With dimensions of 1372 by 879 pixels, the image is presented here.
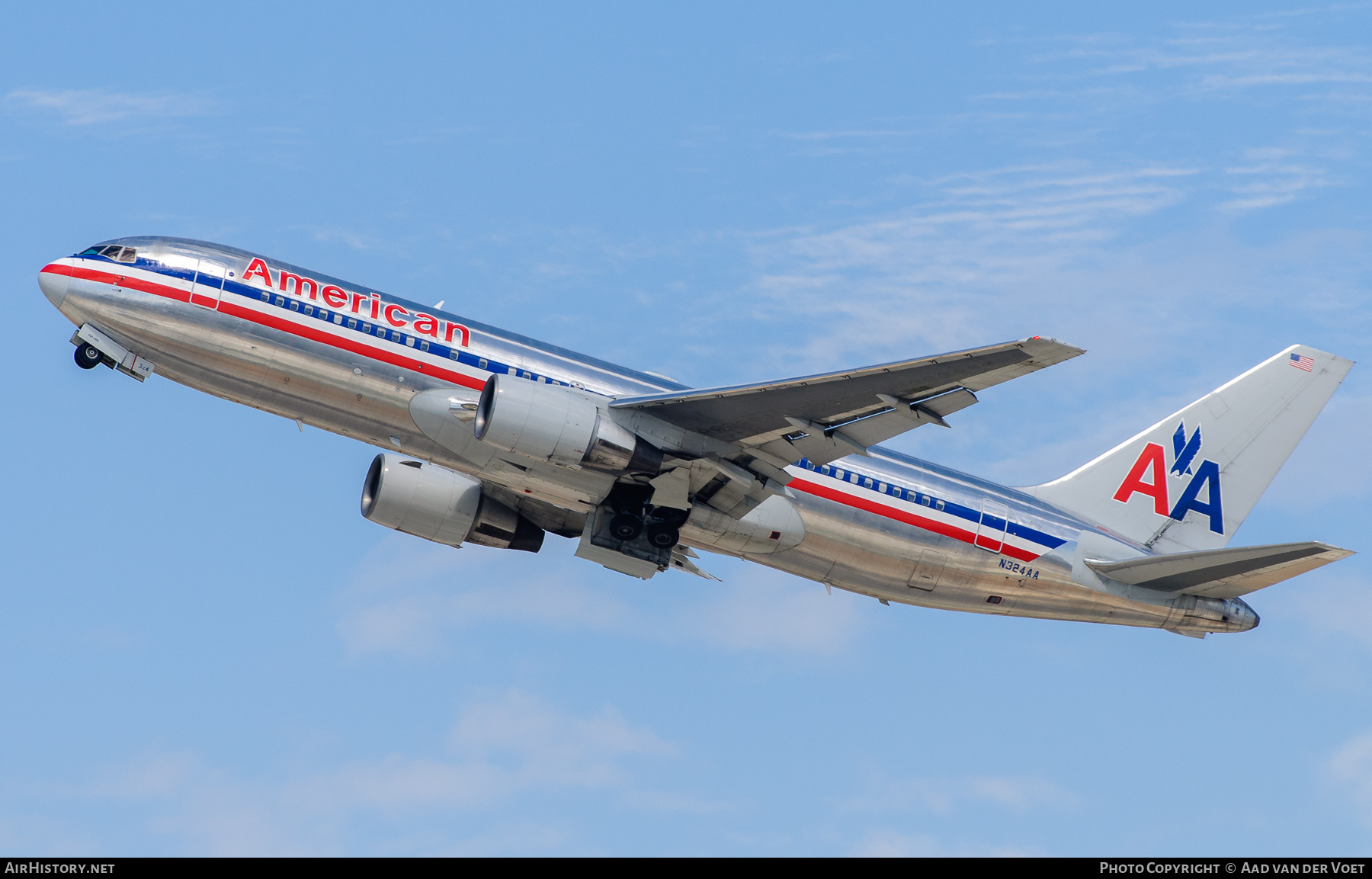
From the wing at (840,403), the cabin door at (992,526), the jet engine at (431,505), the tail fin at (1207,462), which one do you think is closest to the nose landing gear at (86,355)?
the jet engine at (431,505)

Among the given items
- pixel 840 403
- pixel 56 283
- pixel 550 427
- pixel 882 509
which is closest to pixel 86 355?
pixel 56 283

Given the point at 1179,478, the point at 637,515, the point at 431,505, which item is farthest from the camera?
the point at 1179,478

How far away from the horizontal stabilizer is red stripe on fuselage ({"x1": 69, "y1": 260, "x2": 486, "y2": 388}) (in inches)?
714

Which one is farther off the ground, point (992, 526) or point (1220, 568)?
point (992, 526)

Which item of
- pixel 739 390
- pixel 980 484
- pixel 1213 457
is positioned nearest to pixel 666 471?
pixel 739 390

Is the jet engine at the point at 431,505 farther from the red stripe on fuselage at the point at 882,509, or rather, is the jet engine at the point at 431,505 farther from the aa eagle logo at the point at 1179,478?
the aa eagle logo at the point at 1179,478

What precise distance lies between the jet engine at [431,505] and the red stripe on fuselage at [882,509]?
28.1ft

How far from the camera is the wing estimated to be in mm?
27828

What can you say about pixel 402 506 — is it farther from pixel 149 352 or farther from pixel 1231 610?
pixel 1231 610

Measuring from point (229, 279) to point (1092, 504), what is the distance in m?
23.5

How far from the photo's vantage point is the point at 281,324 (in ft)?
103

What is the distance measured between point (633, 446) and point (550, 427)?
2139mm

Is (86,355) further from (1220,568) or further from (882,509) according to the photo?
(1220,568)

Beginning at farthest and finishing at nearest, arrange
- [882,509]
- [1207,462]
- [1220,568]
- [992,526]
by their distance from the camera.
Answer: [1207,462] → [992,526] → [1220,568] → [882,509]
